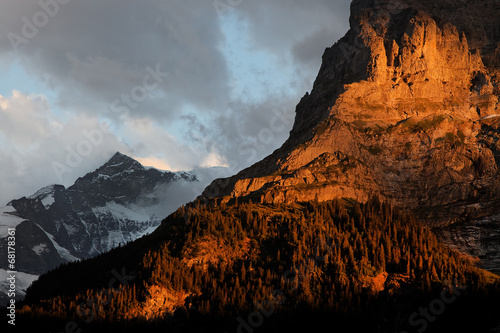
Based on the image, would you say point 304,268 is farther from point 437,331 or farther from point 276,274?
point 437,331

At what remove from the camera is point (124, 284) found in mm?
193625

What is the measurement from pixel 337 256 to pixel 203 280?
39.3 m

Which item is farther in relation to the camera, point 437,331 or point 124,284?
point 124,284

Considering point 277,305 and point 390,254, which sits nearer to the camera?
point 277,305

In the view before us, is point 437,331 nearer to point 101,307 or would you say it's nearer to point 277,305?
point 277,305

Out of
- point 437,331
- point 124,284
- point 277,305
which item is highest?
point 124,284

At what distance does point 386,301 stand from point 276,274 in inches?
1223

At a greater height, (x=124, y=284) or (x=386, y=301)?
(x=124, y=284)

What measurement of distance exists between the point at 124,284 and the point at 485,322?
98.1 meters

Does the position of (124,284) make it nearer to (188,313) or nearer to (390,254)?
(188,313)

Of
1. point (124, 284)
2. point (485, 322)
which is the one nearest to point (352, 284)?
point (485, 322)

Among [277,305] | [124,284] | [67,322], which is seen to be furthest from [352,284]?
[67,322]

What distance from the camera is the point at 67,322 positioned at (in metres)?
181

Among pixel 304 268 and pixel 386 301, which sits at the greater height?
pixel 304 268
